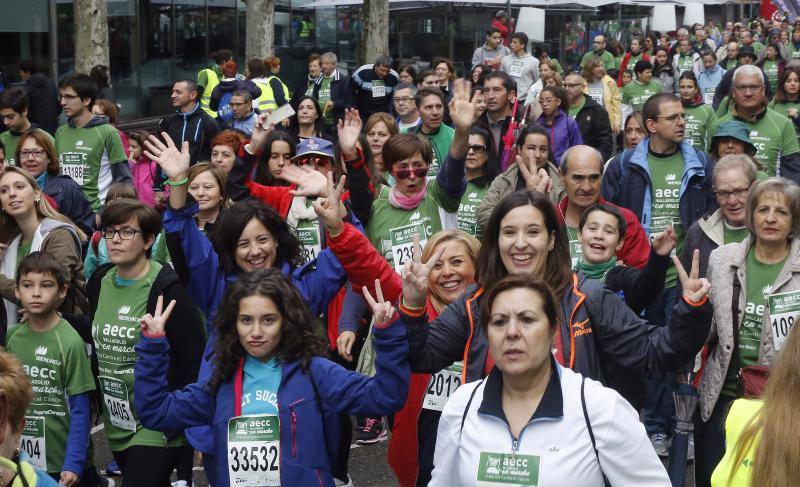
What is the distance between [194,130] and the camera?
11.5 metres

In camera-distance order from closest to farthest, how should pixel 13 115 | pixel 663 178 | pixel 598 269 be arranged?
pixel 598 269 < pixel 663 178 < pixel 13 115

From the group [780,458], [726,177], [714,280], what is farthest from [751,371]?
[780,458]

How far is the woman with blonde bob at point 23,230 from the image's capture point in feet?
21.7

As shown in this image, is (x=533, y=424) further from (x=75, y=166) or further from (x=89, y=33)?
(x=89, y=33)

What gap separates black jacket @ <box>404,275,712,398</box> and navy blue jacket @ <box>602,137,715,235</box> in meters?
3.48

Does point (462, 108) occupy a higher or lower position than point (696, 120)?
higher

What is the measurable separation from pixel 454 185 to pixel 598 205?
831mm

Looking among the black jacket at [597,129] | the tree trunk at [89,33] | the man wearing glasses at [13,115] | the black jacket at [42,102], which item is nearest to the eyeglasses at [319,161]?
the man wearing glasses at [13,115]

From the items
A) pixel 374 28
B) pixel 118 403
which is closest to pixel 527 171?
pixel 118 403

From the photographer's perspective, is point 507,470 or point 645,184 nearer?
point 507,470

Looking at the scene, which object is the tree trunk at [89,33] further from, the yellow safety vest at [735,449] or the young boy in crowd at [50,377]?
the yellow safety vest at [735,449]

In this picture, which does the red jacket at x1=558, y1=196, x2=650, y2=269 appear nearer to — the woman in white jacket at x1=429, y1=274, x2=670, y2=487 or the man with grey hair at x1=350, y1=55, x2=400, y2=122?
the woman in white jacket at x1=429, y1=274, x2=670, y2=487

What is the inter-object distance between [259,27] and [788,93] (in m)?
13.3

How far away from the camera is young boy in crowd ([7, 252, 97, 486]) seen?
5676 millimetres
